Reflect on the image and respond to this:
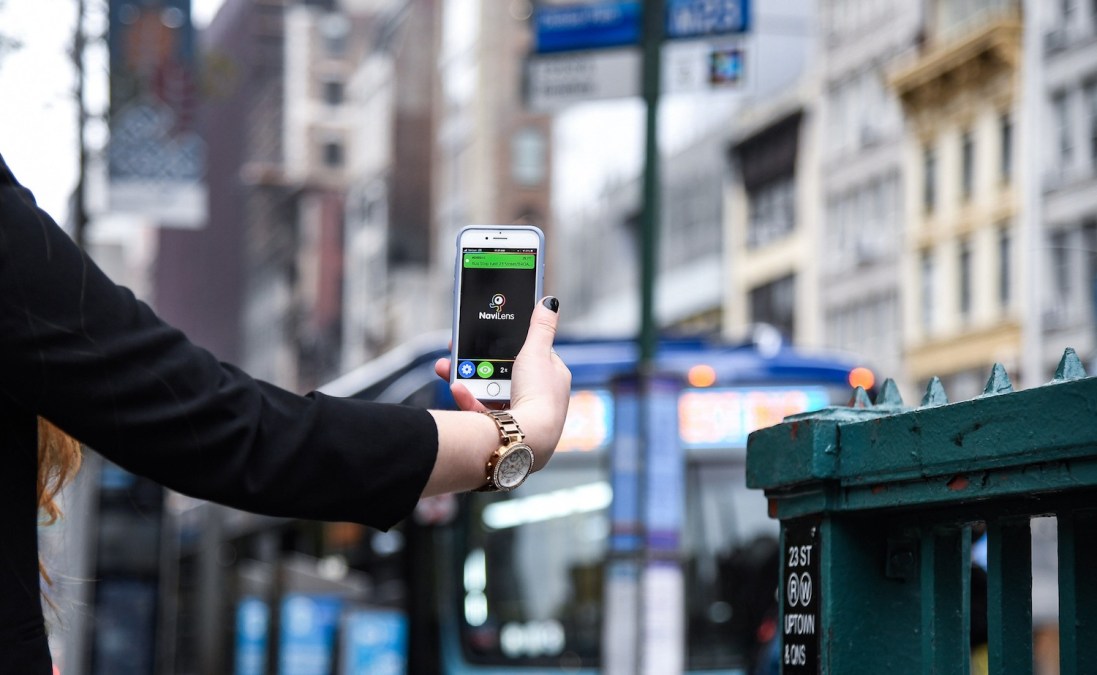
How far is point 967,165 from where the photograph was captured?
4538 cm

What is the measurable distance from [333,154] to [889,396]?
95457mm

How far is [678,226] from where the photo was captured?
62.8m

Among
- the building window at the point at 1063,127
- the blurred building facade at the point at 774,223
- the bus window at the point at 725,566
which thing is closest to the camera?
the bus window at the point at 725,566

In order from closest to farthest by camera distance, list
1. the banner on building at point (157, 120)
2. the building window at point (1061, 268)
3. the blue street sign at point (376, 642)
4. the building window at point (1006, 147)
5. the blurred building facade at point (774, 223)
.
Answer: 1. the banner on building at point (157, 120)
2. the blue street sign at point (376, 642)
3. the building window at point (1061, 268)
4. the building window at point (1006, 147)
5. the blurred building facade at point (774, 223)

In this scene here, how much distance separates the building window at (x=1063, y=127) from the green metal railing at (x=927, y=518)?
3827 cm

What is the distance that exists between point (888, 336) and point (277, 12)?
59367 millimetres

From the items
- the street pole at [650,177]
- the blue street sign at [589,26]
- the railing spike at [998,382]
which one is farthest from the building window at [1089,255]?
the railing spike at [998,382]

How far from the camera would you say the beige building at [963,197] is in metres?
42.7

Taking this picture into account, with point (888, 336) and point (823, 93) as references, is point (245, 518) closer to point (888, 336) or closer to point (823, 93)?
point (888, 336)

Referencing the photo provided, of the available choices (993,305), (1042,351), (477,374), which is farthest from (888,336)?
(477,374)

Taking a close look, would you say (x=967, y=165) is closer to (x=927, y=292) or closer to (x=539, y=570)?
(x=927, y=292)

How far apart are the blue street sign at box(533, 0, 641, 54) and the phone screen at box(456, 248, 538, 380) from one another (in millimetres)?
7076

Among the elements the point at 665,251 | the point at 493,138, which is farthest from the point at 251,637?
the point at 493,138

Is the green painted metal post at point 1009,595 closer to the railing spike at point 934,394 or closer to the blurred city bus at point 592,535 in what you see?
the railing spike at point 934,394
